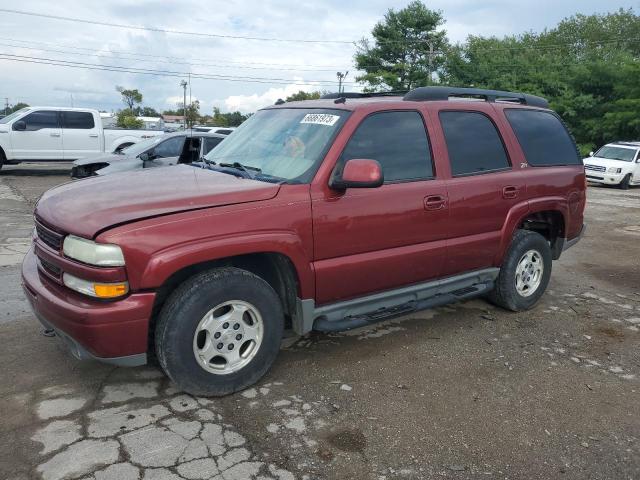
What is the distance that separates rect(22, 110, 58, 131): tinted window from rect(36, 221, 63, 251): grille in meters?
13.1

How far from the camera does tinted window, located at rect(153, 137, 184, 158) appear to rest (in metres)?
10.6

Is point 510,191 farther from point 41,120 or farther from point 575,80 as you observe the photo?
point 575,80

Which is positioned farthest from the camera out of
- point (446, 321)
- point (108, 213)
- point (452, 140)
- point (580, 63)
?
point (580, 63)

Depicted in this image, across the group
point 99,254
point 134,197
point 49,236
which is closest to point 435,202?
point 134,197

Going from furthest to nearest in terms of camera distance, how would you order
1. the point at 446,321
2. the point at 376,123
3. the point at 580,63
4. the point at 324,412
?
the point at 580,63 < the point at 446,321 < the point at 376,123 < the point at 324,412

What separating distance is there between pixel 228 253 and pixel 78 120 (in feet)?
46.6

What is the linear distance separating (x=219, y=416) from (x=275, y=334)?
593mm

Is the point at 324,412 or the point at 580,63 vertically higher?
the point at 580,63

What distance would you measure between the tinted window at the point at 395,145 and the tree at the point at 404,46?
118ft

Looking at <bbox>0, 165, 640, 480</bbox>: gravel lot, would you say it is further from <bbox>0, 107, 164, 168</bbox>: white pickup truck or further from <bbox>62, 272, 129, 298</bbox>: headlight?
<bbox>0, 107, 164, 168</bbox>: white pickup truck

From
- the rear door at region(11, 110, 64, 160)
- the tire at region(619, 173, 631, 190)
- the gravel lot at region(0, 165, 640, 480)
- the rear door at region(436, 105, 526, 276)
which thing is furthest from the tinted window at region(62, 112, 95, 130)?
the tire at region(619, 173, 631, 190)

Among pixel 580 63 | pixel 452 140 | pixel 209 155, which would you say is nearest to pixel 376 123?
pixel 452 140

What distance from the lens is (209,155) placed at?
4266 millimetres

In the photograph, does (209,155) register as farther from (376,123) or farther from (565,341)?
(565,341)
